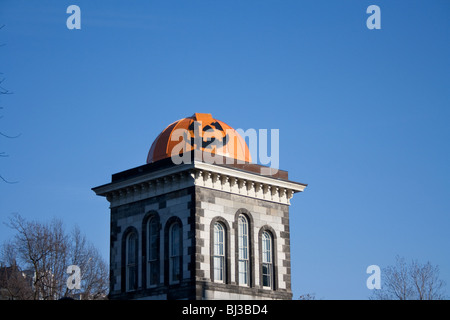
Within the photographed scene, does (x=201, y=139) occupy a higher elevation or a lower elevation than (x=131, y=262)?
higher

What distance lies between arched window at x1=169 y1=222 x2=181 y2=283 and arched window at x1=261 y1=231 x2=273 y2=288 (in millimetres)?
4167

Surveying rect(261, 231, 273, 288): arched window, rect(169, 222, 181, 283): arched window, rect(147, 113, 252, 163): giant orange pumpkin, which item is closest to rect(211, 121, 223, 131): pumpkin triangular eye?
rect(147, 113, 252, 163): giant orange pumpkin

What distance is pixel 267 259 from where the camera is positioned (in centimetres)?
3662

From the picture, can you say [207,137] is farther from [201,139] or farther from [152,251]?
[152,251]

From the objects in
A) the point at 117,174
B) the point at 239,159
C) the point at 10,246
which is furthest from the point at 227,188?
the point at 10,246

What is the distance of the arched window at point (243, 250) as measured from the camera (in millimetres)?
35469

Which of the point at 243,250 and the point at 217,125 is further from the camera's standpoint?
the point at 217,125

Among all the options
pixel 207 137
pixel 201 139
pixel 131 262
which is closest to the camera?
pixel 201 139

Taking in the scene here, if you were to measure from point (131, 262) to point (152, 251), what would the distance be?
4.85 feet

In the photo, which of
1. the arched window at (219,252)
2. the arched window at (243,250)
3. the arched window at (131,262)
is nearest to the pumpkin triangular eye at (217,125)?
the arched window at (243,250)

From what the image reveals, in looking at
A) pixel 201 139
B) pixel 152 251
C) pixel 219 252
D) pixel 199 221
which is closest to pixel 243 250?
pixel 219 252
